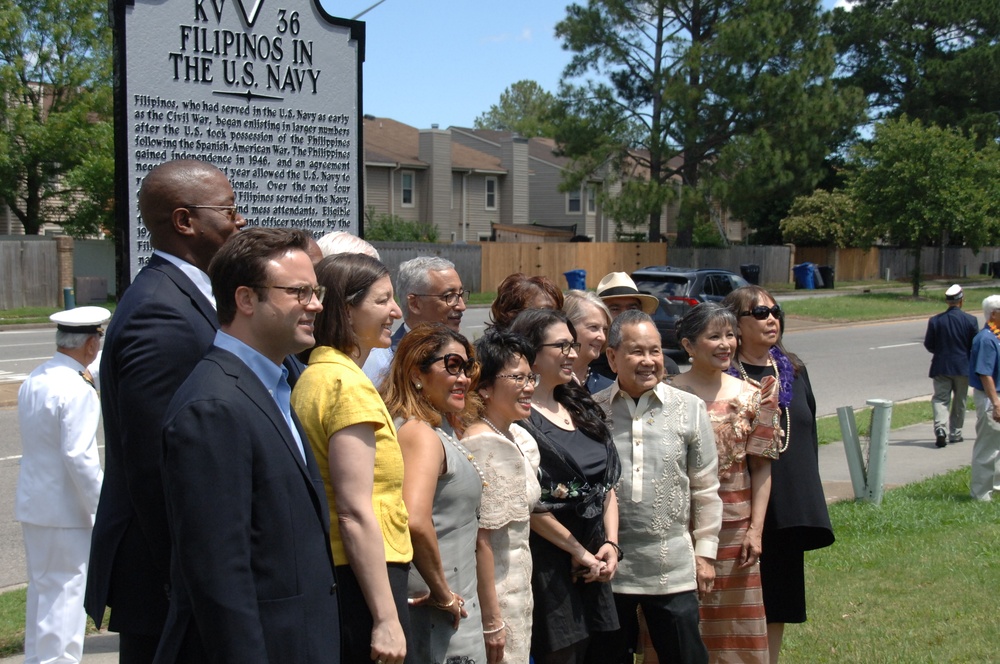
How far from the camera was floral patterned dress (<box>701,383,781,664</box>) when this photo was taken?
185 inches

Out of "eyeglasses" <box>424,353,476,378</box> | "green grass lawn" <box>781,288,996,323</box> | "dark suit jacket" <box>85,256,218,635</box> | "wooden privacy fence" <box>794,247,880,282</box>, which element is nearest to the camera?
"dark suit jacket" <box>85,256,218,635</box>

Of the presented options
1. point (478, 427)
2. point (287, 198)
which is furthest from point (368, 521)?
point (287, 198)

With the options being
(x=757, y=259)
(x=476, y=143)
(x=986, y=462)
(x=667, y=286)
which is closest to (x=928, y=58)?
(x=757, y=259)

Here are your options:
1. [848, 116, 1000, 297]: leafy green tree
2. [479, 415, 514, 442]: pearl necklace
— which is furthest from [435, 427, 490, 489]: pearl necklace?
[848, 116, 1000, 297]: leafy green tree

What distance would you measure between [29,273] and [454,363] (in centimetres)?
2941

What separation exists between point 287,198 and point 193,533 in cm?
269

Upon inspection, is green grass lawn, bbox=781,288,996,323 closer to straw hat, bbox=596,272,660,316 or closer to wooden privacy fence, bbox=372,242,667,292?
wooden privacy fence, bbox=372,242,667,292

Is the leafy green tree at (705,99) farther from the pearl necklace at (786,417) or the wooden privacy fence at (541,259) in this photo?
the pearl necklace at (786,417)

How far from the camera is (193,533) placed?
2.42 metres

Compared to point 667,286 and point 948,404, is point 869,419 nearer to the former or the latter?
point 948,404

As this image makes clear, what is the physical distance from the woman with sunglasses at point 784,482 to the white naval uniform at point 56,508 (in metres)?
3.14

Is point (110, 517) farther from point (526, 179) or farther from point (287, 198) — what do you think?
point (526, 179)

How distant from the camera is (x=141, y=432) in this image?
286 centimetres

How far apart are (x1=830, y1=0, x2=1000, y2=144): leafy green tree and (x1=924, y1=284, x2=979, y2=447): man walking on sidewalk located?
4466 centimetres
